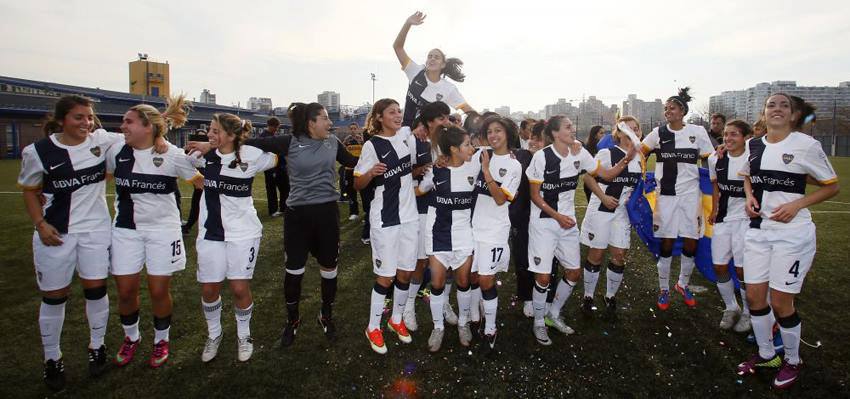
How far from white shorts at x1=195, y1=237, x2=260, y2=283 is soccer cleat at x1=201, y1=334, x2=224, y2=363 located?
62 cm

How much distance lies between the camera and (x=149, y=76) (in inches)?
2501

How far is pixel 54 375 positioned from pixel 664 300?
6.26m

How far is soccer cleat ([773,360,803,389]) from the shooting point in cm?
365

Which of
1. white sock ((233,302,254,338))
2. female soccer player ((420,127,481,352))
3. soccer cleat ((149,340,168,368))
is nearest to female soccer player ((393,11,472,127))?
female soccer player ((420,127,481,352))

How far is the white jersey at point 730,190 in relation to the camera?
4.75m

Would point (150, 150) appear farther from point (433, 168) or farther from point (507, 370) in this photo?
point (507, 370)

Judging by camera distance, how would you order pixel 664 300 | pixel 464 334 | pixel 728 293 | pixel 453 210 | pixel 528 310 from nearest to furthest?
1. pixel 453 210
2. pixel 464 334
3. pixel 728 293
4. pixel 528 310
5. pixel 664 300

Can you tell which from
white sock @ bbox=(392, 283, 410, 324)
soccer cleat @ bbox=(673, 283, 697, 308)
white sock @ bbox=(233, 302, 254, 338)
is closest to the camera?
white sock @ bbox=(233, 302, 254, 338)

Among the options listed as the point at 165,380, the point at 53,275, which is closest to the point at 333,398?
the point at 165,380

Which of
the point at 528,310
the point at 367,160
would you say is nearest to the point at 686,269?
the point at 528,310

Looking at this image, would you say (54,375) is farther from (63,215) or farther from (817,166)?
(817,166)

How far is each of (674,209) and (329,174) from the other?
4171 millimetres

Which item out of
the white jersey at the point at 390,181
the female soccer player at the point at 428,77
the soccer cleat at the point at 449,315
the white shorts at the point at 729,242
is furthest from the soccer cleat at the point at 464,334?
the white shorts at the point at 729,242

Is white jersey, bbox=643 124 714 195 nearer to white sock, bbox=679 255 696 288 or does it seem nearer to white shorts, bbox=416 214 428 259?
white sock, bbox=679 255 696 288
